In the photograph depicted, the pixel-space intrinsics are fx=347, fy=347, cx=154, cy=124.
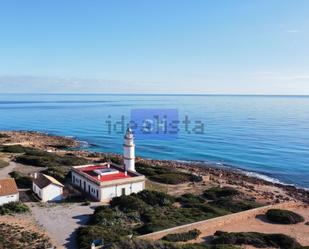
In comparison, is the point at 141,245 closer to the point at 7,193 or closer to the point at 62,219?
the point at 62,219

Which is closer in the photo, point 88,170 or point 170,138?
point 88,170

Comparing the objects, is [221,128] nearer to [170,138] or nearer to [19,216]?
[170,138]

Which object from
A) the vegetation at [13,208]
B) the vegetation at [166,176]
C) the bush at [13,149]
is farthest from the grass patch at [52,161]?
the vegetation at [13,208]

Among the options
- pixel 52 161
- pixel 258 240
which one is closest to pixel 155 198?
pixel 258 240

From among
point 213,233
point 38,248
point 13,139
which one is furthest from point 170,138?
point 38,248

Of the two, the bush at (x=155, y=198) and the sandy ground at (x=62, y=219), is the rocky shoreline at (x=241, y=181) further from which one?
the sandy ground at (x=62, y=219)

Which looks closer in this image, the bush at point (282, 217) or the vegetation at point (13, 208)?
the vegetation at point (13, 208)
